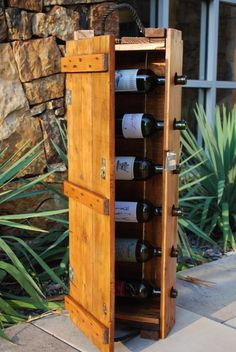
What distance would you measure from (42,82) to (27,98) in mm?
178

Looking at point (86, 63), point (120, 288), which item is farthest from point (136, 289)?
point (86, 63)

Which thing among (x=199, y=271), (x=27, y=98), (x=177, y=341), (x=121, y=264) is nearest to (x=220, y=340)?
(x=177, y=341)

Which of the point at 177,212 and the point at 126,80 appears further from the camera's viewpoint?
the point at 177,212

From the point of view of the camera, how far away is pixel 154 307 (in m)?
3.01

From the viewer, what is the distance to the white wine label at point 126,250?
291 centimetres

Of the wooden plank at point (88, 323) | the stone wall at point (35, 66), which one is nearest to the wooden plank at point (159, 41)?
the wooden plank at point (88, 323)

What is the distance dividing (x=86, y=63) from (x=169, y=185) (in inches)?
29.0

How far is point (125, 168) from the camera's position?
9.16 ft

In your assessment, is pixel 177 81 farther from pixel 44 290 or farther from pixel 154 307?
pixel 44 290

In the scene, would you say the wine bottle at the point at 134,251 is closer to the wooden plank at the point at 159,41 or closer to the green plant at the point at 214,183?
the wooden plank at the point at 159,41

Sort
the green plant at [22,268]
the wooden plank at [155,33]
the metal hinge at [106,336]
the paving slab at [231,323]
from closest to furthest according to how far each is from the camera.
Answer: the metal hinge at [106,336] < the wooden plank at [155,33] < the paving slab at [231,323] < the green plant at [22,268]

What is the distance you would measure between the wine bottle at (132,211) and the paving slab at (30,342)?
0.72 metres

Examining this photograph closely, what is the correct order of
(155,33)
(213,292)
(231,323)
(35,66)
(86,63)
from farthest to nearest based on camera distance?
1. (35,66)
2. (213,292)
3. (231,323)
4. (155,33)
5. (86,63)

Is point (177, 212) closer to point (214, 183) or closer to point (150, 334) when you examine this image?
point (150, 334)
